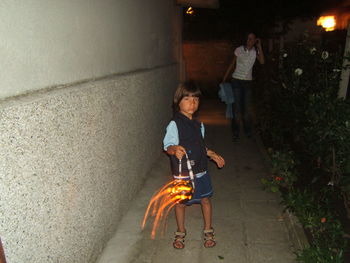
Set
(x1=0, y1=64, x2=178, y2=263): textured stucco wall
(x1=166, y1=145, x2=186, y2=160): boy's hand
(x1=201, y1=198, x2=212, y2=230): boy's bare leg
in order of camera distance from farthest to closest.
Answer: (x1=201, y1=198, x2=212, y2=230): boy's bare leg → (x1=166, y1=145, x2=186, y2=160): boy's hand → (x1=0, y1=64, x2=178, y2=263): textured stucco wall

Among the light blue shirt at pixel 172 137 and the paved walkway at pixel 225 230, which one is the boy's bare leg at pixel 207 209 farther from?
the light blue shirt at pixel 172 137

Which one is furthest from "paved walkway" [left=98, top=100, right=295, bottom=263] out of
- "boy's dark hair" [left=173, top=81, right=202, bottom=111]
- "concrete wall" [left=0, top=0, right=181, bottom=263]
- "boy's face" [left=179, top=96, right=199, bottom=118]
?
"boy's dark hair" [left=173, top=81, right=202, bottom=111]

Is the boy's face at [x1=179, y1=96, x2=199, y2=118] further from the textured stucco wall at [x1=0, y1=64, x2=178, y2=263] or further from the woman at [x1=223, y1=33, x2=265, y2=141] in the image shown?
the woman at [x1=223, y1=33, x2=265, y2=141]

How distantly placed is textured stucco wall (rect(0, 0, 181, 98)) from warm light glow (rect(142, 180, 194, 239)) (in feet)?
4.28

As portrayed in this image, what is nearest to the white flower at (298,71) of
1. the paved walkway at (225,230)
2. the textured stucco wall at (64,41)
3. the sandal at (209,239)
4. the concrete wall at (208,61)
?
the paved walkway at (225,230)

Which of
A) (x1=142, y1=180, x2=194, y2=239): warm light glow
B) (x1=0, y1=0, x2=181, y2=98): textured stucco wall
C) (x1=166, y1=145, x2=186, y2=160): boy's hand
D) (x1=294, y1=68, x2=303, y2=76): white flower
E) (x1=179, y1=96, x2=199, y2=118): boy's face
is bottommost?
(x1=142, y1=180, x2=194, y2=239): warm light glow

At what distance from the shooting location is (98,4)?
302cm

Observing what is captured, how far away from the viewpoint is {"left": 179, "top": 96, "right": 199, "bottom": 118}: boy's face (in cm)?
280

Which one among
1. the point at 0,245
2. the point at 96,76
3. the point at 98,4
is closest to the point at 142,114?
the point at 96,76

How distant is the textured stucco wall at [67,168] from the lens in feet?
5.61

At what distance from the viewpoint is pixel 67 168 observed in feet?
7.43

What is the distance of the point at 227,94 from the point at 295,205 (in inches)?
129

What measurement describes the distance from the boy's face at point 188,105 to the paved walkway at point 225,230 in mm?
1386

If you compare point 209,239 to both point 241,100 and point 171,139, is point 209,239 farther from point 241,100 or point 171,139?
point 241,100
